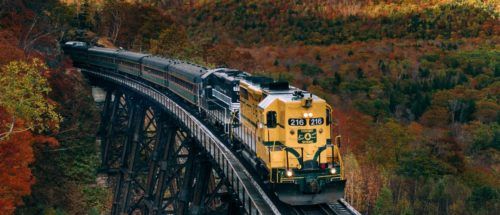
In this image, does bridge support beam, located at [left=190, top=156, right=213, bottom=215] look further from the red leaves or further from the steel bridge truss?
the red leaves

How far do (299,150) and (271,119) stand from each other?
161 centimetres

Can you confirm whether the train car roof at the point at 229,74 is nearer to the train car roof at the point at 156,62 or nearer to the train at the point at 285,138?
the train at the point at 285,138

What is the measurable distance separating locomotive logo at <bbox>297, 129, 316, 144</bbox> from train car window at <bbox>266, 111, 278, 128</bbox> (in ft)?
3.45

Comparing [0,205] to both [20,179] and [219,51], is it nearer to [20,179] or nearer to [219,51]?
[20,179]

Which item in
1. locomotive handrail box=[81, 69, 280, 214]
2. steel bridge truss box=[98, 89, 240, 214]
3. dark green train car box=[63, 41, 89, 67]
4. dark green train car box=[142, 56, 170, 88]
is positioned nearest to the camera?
locomotive handrail box=[81, 69, 280, 214]

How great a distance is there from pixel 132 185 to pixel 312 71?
2824 inches

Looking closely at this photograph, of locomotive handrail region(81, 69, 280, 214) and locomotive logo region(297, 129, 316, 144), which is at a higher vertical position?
locomotive logo region(297, 129, 316, 144)

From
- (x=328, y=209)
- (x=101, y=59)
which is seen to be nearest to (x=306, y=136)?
(x=328, y=209)

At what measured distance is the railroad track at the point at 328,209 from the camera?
66.1 ft

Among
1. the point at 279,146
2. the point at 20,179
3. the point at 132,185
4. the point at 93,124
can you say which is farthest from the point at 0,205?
the point at 93,124

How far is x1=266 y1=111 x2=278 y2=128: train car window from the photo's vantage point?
21875 mm

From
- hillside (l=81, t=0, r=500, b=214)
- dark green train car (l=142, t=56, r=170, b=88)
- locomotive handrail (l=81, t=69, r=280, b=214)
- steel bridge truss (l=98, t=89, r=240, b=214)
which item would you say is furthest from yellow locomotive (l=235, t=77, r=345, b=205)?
hillside (l=81, t=0, r=500, b=214)

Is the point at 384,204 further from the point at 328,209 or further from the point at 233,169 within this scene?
Answer: the point at 233,169

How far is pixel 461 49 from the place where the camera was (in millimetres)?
116688
